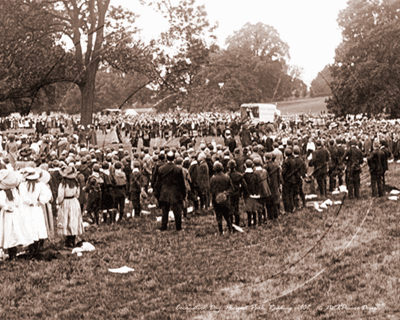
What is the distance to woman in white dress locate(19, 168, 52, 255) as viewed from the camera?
994 cm

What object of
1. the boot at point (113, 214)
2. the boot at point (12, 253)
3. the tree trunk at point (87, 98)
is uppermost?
the tree trunk at point (87, 98)

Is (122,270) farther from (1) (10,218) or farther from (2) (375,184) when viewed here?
(2) (375,184)

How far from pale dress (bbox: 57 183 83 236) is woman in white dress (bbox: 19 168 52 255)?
1.61ft

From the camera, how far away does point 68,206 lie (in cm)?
1067

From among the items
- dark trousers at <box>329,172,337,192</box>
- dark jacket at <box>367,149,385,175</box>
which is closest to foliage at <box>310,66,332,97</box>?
dark jacket at <box>367,149,385,175</box>

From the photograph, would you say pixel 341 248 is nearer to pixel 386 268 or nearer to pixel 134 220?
pixel 386 268

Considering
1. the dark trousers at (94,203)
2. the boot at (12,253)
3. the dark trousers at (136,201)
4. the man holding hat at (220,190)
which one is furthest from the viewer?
the dark trousers at (136,201)

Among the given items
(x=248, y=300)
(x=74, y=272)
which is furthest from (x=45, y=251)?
(x=248, y=300)

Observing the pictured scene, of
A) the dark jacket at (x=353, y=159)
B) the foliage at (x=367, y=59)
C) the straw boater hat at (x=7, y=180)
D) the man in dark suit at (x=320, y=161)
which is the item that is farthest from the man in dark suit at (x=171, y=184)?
the dark jacket at (x=353, y=159)

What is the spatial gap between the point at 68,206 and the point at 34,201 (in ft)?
2.81

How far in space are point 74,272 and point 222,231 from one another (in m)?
4.02

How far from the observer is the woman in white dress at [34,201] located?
32.6ft

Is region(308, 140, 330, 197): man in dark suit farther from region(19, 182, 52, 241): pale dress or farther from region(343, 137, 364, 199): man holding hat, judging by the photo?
region(19, 182, 52, 241): pale dress

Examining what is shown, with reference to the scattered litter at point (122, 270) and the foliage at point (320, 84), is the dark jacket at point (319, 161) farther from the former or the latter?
the foliage at point (320, 84)
